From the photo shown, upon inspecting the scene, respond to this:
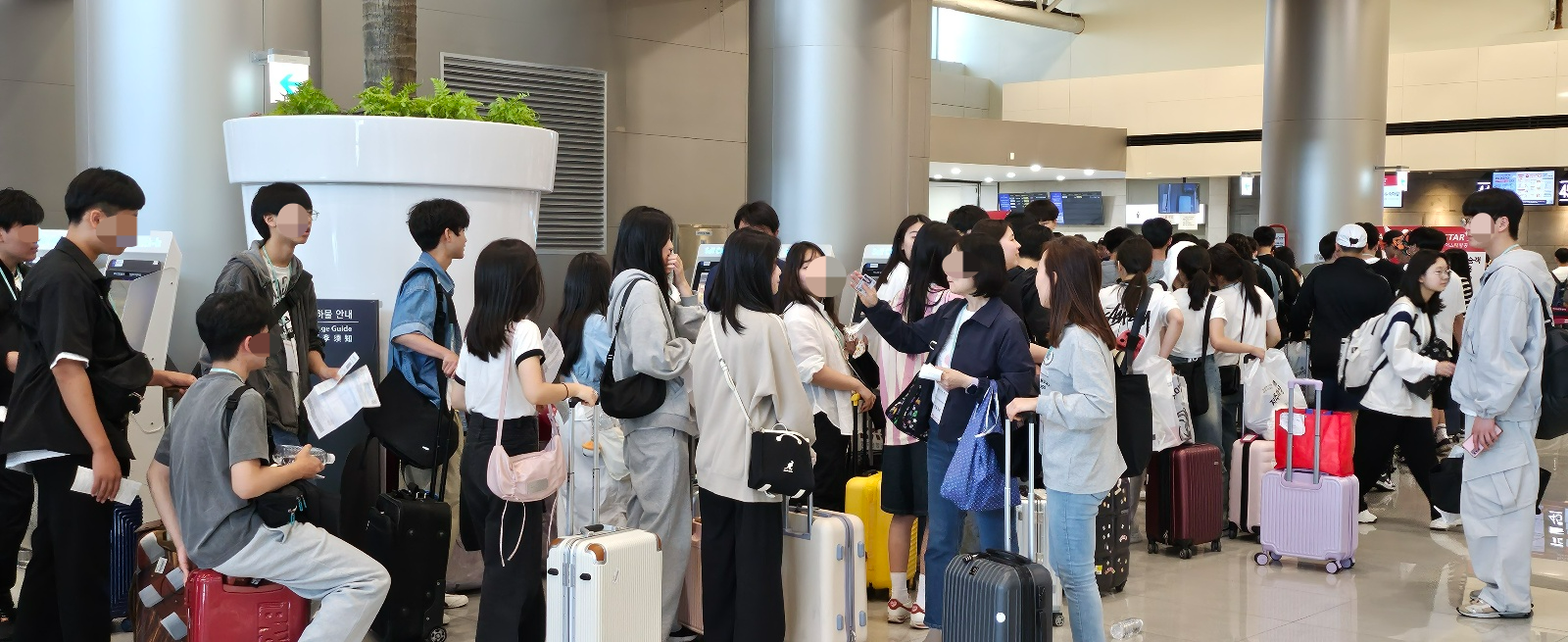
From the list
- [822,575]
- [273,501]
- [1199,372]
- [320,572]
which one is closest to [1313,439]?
[1199,372]

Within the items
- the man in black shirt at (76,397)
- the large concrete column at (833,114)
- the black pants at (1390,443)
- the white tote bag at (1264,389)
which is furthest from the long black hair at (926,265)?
the large concrete column at (833,114)

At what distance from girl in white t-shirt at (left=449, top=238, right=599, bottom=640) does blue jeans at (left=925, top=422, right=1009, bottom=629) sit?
1.16 metres

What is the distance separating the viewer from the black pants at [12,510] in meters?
4.07

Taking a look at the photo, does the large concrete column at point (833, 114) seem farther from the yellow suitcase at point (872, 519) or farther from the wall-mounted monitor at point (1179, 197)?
the wall-mounted monitor at point (1179, 197)

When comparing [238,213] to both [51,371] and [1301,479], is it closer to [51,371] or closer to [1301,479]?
[51,371]

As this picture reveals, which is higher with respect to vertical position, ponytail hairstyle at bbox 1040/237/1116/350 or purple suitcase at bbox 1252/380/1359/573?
ponytail hairstyle at bbox 1040/237/1116/350

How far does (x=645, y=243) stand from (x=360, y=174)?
1630mm

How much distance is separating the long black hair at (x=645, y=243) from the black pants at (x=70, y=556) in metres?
1.65

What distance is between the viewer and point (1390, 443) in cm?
706

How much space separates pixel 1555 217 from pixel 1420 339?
1357 centimetres

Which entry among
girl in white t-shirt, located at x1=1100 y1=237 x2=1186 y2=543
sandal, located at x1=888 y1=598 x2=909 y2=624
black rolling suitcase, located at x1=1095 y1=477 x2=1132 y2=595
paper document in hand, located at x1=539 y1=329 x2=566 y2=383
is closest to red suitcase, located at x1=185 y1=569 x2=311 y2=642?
paper document in hand, located at x1=539 y1=329 x2=566 y2=383

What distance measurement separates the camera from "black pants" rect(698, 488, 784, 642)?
4.05 meters

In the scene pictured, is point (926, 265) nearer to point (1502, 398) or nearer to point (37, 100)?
point (1502, 398)

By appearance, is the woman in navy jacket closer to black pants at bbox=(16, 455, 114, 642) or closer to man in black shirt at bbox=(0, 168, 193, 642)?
man in black shirt at bbox=(0, 168, 193, 642)
